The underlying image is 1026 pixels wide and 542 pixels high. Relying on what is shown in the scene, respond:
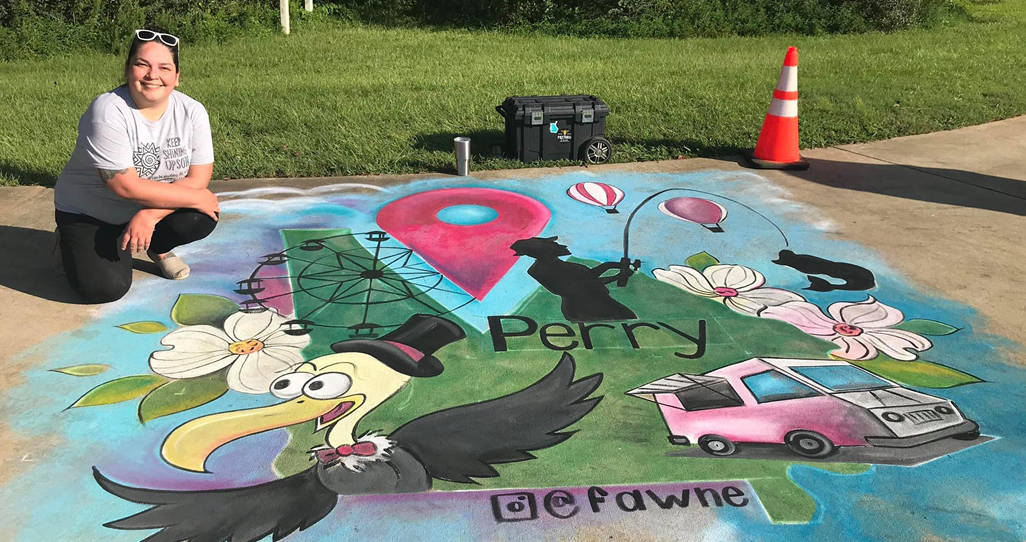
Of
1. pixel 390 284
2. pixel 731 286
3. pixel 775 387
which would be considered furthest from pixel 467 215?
pixel 775 387

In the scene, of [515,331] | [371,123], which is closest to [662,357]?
[515,331]

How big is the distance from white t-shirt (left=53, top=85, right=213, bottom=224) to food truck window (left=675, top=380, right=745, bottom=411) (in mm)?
2696

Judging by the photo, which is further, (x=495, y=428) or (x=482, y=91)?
(x=482, y=91)

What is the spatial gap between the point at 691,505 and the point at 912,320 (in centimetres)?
196

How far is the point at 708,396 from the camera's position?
3.35 metres

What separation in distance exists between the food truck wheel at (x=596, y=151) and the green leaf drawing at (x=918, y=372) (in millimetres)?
3150

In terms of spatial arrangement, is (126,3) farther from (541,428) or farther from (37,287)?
(541,428)

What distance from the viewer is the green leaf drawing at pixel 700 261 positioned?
15.1 feet

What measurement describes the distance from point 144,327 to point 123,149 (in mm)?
857

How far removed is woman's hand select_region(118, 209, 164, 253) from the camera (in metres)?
3.93

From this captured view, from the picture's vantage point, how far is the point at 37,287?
4242mm

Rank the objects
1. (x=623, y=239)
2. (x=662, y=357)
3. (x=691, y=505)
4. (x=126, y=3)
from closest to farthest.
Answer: (x=691, y=505) → (x=662, y=357) → (x=623, y=239) → (x=126, y=3)

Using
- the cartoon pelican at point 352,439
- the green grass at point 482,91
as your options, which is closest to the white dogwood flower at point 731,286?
the cartoon pelican at point 352,439

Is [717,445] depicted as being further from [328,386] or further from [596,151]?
[596,151]
